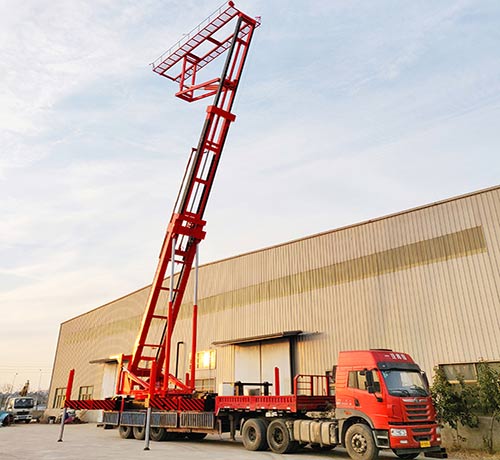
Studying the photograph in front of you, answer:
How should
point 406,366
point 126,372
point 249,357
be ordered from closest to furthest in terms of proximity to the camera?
1. point 406,366
2. point 126,372
3. point 249,357

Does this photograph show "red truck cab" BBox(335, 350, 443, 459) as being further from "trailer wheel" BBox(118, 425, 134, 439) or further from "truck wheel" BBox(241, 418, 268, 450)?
"trailer wheel" BBox(118, 425, 134, 439)

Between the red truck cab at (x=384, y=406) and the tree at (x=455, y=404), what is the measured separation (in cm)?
401

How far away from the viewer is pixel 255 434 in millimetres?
14805

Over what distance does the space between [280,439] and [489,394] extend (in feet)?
23.2

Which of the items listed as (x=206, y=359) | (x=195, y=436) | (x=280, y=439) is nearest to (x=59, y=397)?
(x=206, y=359)

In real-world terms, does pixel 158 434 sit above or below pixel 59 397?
below

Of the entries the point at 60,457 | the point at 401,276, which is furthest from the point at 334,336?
the point at 60,457

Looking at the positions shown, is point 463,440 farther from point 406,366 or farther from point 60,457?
point 60,457

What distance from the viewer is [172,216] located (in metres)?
18.7

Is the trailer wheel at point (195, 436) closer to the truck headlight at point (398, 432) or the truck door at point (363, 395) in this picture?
the truck door at point (363, 395)

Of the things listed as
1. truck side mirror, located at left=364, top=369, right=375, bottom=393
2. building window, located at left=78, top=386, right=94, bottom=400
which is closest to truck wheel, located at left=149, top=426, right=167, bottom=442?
truck side mirror, located at left=364, top=369, right=375, bottom=393

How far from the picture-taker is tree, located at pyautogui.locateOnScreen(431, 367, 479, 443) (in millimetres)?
Result: 15711

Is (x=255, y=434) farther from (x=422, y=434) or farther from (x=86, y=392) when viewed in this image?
(x=86, y=392)

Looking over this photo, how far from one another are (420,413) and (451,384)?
5672 millimetres
